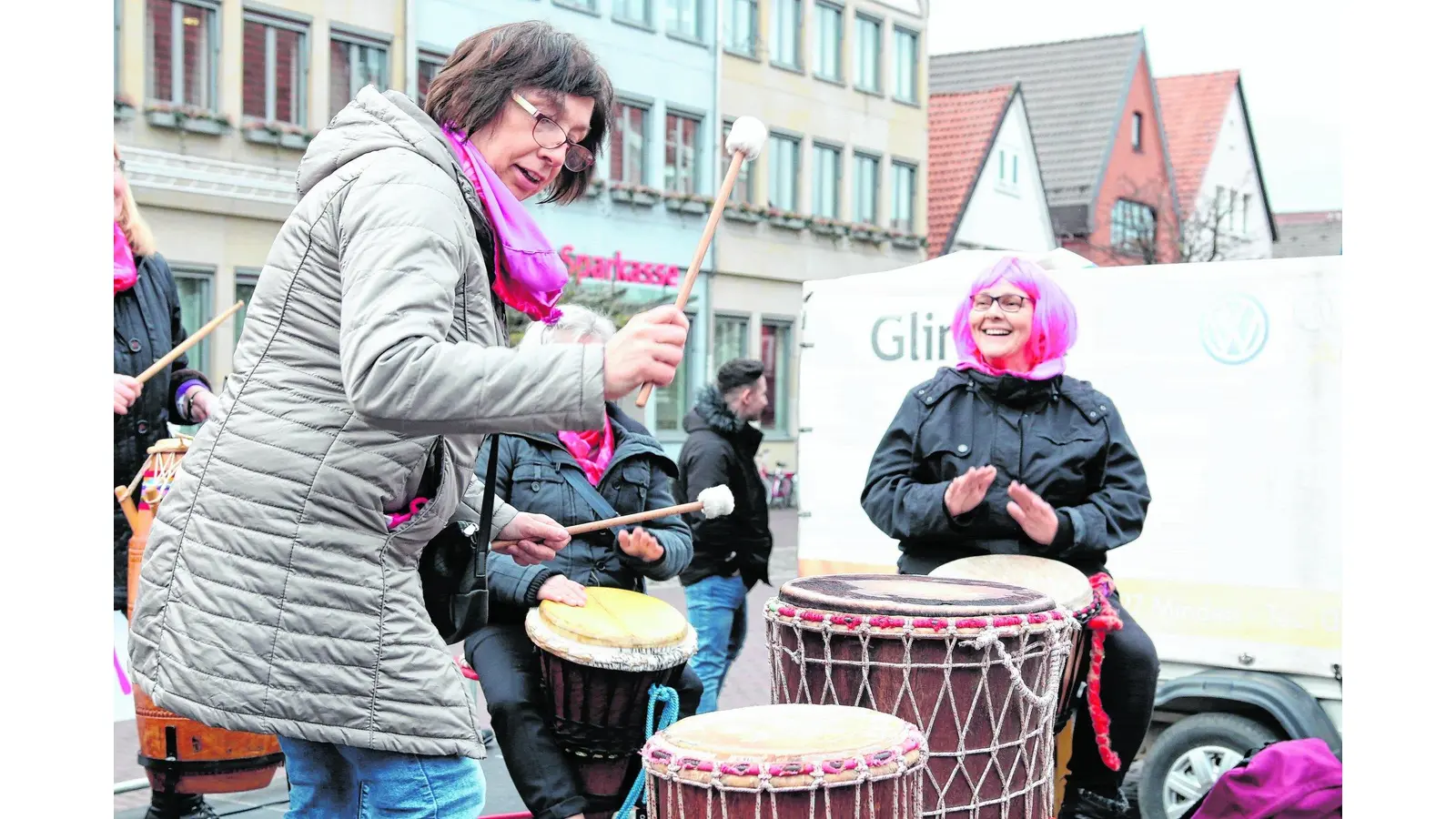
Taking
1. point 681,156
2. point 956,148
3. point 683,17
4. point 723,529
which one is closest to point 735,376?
point 723,529

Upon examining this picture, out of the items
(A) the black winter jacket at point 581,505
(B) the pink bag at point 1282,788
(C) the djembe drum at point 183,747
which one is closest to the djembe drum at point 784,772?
(A) the black winter jacket at point 581,505

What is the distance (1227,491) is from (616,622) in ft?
11.7

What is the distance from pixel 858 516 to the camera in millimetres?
7918

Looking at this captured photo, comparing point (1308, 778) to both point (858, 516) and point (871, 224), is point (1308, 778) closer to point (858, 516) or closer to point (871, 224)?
point (858, 516)

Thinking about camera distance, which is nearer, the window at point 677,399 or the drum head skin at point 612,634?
the drum head skin at point 612,634

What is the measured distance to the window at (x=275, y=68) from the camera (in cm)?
1980

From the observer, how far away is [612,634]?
3854mm

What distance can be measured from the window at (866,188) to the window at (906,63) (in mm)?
1608

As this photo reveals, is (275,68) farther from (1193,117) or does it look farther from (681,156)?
(1193,117)

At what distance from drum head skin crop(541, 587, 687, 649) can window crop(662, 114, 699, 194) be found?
A: 2223 cm

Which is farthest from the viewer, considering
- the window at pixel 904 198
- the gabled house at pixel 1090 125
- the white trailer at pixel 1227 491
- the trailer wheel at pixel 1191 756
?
the gabled house at pixel 1090 125

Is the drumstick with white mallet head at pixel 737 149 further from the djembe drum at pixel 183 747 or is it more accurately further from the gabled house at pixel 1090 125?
the gabled house at pixel 1090 125
